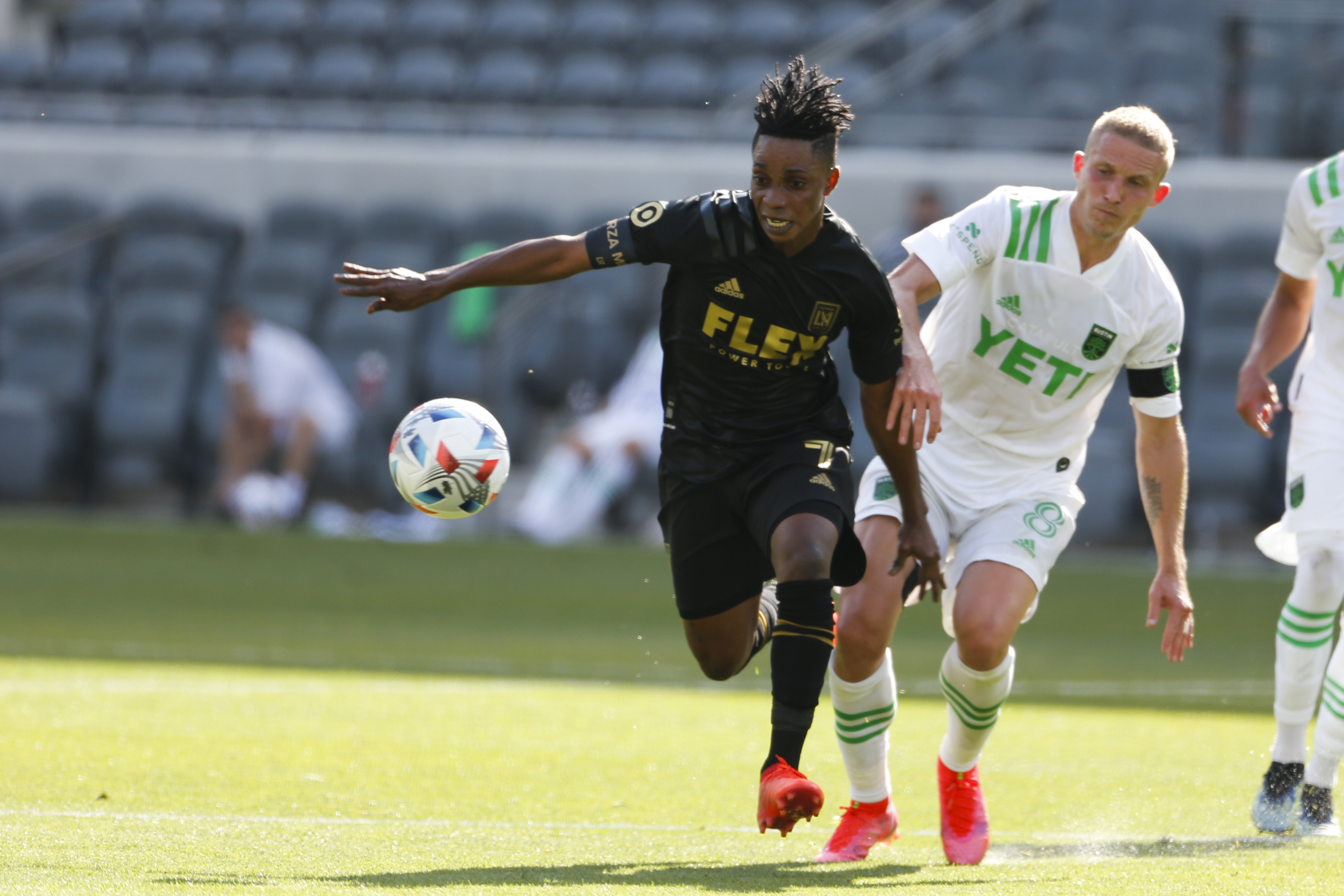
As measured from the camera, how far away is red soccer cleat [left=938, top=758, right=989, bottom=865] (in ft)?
13.5

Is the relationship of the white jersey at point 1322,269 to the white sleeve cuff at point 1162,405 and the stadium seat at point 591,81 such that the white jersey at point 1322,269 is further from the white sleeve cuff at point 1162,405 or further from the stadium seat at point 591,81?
the stadium seat at point 591,81

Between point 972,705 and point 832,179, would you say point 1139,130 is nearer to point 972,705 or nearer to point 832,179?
point 832,179

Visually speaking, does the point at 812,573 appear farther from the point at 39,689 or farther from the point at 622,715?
the point at 39,689

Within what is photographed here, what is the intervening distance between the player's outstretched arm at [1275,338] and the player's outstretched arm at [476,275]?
7.76 ft

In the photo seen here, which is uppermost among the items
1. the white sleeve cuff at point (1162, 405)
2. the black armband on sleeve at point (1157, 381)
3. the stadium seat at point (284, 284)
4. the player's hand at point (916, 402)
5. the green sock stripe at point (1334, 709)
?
the player's hand at point (916, 402)

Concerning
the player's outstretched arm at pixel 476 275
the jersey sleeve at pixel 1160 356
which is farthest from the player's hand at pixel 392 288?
the jersey sleeve at pixel 1160 356

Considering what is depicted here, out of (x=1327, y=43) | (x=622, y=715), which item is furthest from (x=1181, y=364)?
(x=622, y=715)

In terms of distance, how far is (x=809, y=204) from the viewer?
3.96m

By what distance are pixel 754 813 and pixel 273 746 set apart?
1833 mm

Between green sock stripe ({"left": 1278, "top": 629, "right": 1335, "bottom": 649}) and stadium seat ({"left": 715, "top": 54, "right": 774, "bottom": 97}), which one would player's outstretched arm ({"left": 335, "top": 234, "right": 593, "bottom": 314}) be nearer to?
green sock stripe ({"left": 1278, "top": 629, "right": 1335, "bottom": 649})

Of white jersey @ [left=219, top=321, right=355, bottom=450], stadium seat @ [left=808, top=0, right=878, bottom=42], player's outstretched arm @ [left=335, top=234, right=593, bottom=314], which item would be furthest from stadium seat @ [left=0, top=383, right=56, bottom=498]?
player's outstretched arm @ [left=335, top=234, right=593, bottom=314]

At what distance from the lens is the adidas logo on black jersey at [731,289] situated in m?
4.18

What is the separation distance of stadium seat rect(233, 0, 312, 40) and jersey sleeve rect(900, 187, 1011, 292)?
15.2 metres

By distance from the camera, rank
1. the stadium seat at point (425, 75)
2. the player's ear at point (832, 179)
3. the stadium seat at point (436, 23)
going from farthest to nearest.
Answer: the stadium seat at point (436, 23) → the stadium seat at point (425, 75) → the player's ear at point (832, 179)
